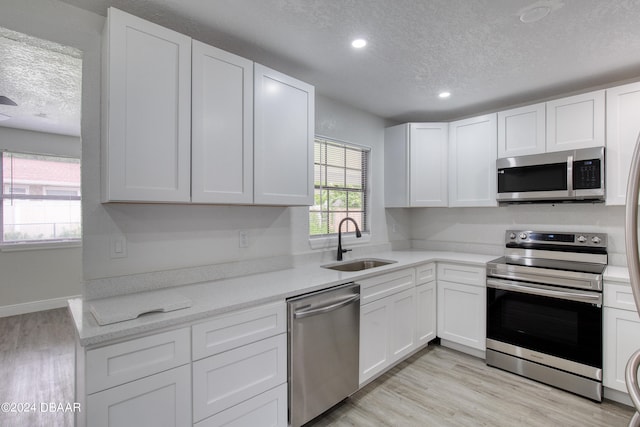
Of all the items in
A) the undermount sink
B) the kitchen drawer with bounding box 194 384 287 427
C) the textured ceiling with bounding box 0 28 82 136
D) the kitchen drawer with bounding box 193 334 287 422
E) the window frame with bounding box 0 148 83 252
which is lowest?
the kitchen drawer with bounding box 194 384 287 427

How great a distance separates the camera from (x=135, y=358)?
4.27 feet

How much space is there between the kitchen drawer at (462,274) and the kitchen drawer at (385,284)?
446mm

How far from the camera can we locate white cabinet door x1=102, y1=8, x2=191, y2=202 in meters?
1.52

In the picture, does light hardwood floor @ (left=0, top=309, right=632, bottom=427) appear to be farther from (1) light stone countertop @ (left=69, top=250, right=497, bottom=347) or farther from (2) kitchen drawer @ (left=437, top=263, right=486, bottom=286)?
(1) light stone countertop @ (left=69, top=250, right=497, bottom=347)

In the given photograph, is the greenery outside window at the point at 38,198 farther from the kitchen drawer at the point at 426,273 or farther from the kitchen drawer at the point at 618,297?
the kitchen drawer at the point at 618,297

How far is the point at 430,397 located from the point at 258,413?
134cm

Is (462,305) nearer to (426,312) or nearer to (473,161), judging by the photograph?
(426,312)

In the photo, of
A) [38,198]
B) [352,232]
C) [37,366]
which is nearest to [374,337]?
[352,232]

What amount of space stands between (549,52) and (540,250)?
1770 mm

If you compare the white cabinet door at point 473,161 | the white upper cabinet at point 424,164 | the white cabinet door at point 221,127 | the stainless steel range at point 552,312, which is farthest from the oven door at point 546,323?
the white cabinet door at point 221,127

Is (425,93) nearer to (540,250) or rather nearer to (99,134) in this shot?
(540,250)

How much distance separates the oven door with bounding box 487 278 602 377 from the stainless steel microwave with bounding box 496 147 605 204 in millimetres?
807

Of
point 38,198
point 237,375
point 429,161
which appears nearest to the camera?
point 237,375

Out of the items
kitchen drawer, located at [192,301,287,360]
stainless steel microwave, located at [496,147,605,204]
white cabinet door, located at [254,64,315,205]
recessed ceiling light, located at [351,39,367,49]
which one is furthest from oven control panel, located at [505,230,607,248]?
kitchen drawer, located at [192,301,287,360]
